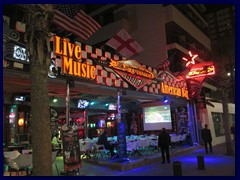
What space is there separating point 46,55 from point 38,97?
886 millimetres

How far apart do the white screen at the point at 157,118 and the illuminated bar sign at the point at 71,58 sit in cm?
1133

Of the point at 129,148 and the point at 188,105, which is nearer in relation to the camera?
the point at 129,148

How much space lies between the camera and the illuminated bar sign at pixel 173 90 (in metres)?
14.9

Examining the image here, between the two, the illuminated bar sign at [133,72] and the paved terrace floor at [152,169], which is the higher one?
the illuminated bar sign at [133,72]

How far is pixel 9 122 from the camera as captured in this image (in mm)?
15656

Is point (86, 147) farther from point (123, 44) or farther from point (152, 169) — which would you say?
point (123, 44)

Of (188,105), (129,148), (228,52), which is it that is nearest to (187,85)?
(188,105)

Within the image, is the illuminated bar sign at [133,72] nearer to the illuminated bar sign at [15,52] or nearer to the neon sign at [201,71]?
the illuminated bar sign at [15,52]

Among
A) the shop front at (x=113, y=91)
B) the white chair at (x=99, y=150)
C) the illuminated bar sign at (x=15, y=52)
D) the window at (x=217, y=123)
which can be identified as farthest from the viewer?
the window at (x=217, y=123)

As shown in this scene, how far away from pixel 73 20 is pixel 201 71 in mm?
11488

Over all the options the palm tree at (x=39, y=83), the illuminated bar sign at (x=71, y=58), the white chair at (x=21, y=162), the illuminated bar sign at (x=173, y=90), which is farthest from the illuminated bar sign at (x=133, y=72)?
the palm tree at (x=39, y=83)

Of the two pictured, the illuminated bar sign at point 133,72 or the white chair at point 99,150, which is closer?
the illuminated bar sign at point 133,72
